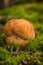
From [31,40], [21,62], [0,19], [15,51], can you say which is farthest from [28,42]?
[0,19]

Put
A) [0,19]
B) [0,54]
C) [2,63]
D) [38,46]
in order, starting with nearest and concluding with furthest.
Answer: [2,63] < [0,54] < [38,46] < [0,19]

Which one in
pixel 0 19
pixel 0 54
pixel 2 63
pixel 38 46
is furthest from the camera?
pixel 0 19

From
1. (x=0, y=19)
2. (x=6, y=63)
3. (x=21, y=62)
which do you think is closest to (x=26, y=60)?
(x=21, y=62)

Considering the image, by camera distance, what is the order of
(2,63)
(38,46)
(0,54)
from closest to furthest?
(2,63), (0,54), (38,46)

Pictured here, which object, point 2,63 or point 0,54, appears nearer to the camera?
point 2,63

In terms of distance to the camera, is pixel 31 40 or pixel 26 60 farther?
pixel 31 40

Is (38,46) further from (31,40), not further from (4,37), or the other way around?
(4,37)

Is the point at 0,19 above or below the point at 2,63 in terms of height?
above

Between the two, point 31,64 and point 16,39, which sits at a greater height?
point 16,39

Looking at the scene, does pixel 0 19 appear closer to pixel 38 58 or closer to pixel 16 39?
pixel 16 39
